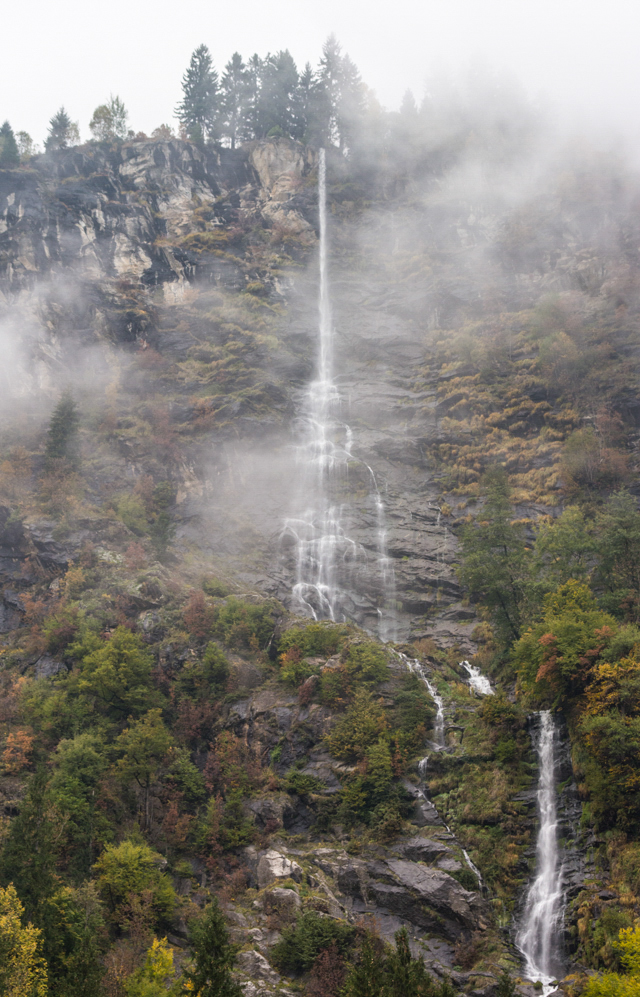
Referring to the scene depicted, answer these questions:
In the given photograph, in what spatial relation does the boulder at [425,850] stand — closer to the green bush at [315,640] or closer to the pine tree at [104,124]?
the green bush at [315,640]

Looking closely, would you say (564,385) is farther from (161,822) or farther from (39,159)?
(39,159)

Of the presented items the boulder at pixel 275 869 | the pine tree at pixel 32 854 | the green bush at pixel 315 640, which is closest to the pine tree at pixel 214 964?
the boulder at pixel 275 869

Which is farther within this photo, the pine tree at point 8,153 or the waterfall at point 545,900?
the pine tree at point 8,153

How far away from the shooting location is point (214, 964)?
22.4m

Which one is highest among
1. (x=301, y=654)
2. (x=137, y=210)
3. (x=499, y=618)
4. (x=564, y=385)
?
(x=137, y=210)

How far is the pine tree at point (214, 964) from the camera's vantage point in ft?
71.5

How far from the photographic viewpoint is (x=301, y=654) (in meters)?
42.3

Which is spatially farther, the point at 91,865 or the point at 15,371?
the point at 15,371

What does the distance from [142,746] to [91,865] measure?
248 inches

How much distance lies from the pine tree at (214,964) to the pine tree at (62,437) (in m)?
42.9

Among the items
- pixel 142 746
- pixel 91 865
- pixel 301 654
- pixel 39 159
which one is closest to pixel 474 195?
pixel 39 159

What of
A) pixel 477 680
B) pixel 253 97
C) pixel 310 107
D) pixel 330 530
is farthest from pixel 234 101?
pixel 477 680

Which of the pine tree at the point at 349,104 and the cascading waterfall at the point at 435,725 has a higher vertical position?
the pine tree at the point at 349,104

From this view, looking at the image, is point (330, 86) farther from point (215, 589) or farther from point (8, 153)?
point (215, 589)
